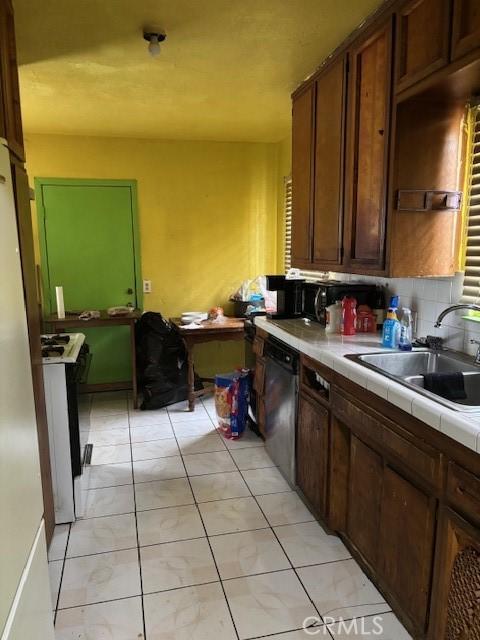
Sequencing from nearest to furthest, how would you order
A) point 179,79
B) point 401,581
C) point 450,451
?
point 450,451
point 401,581
point 179,79

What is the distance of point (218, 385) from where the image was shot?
333 cm

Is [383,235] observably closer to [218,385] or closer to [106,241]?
[218,385]

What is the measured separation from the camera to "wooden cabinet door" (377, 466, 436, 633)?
4.80 ft

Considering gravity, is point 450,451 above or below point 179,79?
below

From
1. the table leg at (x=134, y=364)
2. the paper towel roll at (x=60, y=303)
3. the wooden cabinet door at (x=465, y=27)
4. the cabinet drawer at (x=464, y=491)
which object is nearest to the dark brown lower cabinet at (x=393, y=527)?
the cabinet drawer at (x=464, y=491)

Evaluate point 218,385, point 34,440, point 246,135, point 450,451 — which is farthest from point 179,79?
point 450,451

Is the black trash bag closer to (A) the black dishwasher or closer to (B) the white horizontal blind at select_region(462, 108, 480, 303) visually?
(A) the black dishwasher

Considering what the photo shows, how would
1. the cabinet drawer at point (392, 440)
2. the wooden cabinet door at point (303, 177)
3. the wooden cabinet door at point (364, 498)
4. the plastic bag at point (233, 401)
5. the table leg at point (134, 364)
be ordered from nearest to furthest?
the cabinet drawer at point (392, 440) → the wooden cabinet door at point (364, 498) → the wooden cabinet door at point (303, 177) → the plastic bag at point (233, 401) → the table leg at point (134, 364)

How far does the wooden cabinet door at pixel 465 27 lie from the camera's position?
150 cm

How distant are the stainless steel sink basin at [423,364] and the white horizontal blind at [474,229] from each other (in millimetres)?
300

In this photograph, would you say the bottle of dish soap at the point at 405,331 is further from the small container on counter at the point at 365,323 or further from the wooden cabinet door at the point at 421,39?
the wooden cabinet door at the point at 421,39

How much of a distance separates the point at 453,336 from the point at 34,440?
183cm

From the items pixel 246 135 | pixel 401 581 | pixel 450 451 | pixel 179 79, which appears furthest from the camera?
pixel 246 135

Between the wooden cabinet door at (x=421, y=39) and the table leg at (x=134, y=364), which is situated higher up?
the wooden cabinet door at (x=421, y=39)
